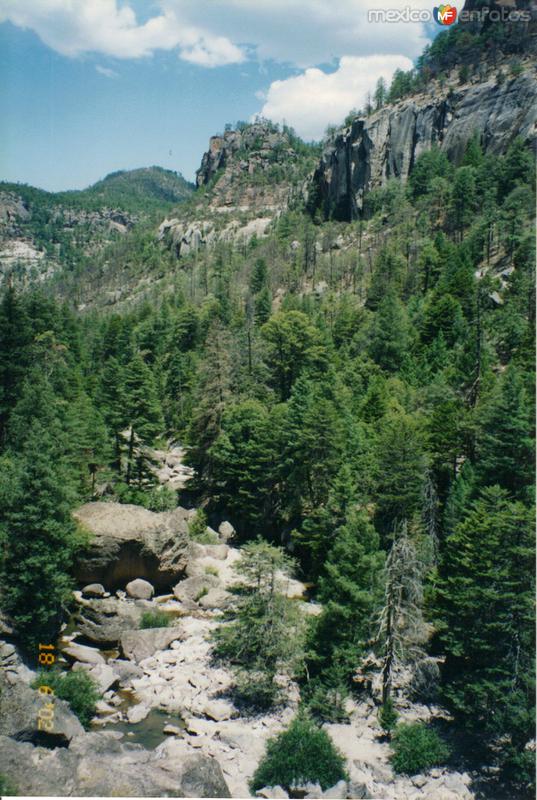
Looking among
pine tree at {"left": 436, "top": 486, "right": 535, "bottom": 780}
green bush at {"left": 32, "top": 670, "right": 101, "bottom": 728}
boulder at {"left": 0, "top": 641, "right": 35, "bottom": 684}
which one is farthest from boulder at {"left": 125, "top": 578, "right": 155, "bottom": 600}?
pine tree at {"left": 436, "top": 486, "right": 535, "bottom": 780}

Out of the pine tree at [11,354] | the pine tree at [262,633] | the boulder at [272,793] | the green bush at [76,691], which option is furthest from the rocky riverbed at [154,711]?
the pine tree at [11,354]

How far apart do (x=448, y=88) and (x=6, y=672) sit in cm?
12588

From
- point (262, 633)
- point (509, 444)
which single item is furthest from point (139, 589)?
point (509, 444)

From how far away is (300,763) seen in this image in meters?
19.2

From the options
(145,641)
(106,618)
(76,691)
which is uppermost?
(76,691)

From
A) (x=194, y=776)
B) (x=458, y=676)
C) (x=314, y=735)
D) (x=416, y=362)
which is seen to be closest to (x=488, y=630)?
(x=458, y=676)

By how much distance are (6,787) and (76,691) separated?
5394 millimetres

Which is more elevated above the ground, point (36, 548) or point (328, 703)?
point (36, 548)

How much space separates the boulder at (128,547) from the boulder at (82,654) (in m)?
5.31

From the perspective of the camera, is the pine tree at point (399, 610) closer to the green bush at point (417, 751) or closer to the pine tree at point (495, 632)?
the pine tree at point (495, 632)

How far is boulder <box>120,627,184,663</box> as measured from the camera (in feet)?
88.4

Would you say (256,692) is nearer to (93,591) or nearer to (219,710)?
(219,710)

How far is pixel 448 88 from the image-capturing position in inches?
4459

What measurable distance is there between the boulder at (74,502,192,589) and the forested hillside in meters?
1.81
